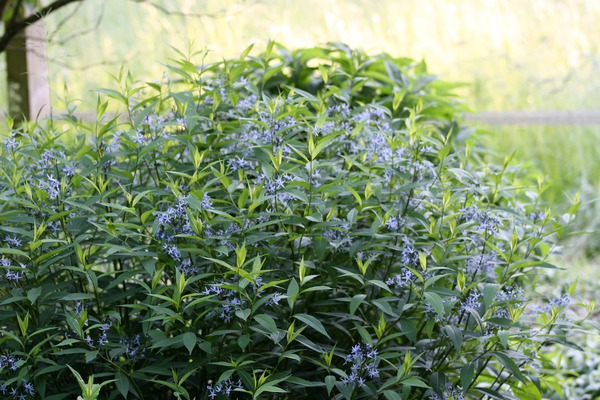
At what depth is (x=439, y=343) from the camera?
1.99 metres

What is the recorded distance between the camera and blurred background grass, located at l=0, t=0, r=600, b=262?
7164mm

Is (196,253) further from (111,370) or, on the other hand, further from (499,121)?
(499,121)

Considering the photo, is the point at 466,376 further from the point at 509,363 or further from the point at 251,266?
the point at 251,266

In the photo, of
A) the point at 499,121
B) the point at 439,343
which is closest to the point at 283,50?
the point at 439,343

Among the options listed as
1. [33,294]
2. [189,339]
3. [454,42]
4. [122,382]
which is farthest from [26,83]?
[454,42]

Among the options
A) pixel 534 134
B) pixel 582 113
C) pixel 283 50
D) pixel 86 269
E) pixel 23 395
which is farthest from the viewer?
pixel 534 134

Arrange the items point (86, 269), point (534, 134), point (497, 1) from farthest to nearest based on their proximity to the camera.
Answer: point (497, 1) < point (534, 134) < point (86, 269)

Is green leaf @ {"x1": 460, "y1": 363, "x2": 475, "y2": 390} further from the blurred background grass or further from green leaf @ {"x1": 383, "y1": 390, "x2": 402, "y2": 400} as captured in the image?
the blurred background grass

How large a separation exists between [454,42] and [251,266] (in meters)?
6.34

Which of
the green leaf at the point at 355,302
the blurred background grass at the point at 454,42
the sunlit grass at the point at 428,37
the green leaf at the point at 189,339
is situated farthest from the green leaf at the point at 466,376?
the sunlit grass at the point at 428,37

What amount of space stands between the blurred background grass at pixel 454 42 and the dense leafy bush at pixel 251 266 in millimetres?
4957

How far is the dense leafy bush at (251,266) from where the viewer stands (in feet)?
5.93

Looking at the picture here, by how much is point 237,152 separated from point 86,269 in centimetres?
54

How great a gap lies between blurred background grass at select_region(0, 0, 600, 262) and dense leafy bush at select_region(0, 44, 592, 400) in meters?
4.96
